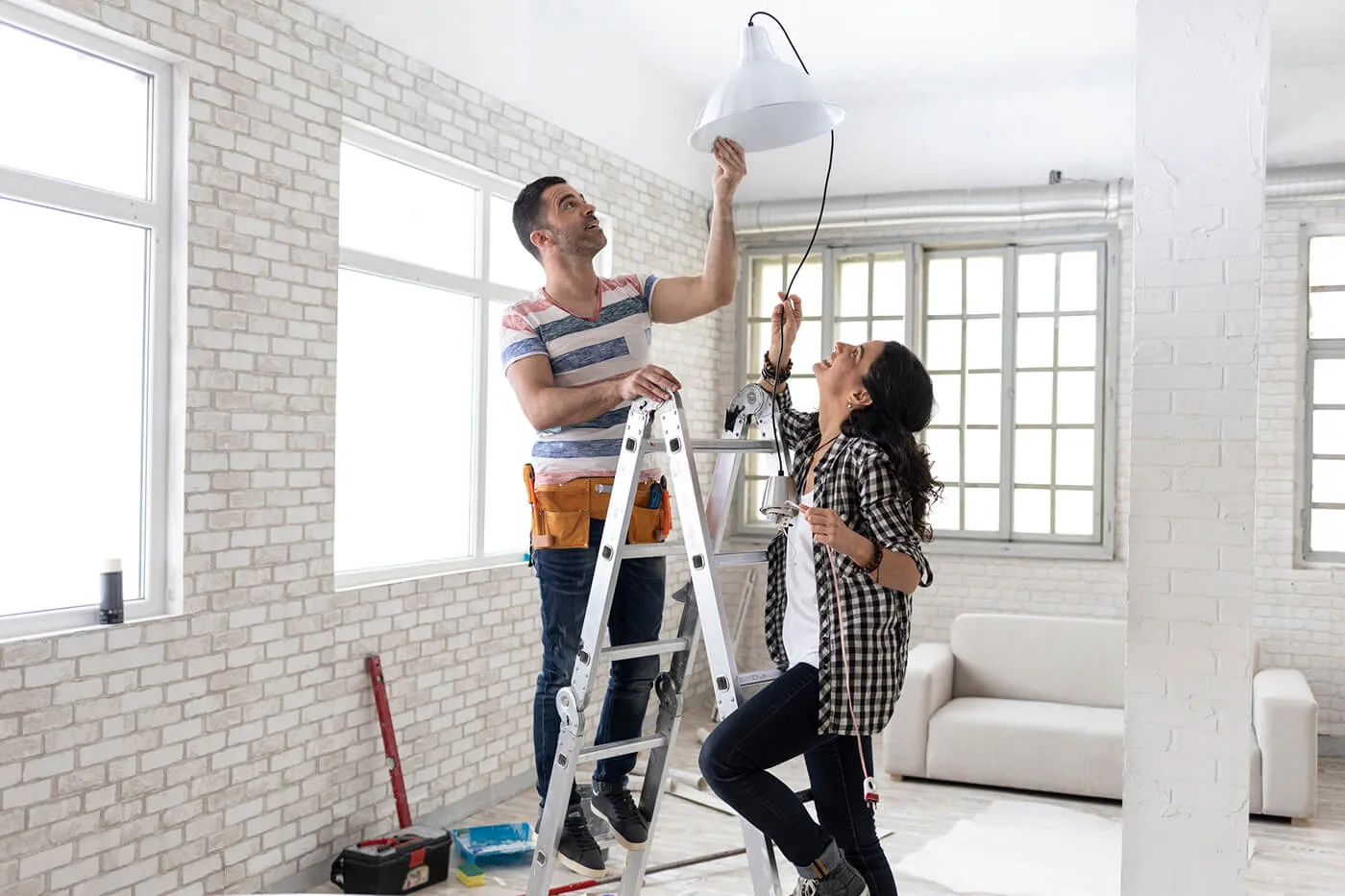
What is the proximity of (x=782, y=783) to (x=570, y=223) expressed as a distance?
1441 millimetres

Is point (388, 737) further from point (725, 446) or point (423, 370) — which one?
point (725, 446)

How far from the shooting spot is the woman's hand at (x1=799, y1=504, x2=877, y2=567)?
2.46m

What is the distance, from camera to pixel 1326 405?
6230mm

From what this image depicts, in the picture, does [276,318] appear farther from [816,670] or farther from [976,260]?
[976,260]

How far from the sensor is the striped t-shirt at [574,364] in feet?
9.46

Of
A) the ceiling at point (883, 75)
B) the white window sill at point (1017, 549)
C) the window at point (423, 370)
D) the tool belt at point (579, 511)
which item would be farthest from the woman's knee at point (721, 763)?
the white window sill at point (1017, 549)

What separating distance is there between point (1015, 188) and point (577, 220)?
418 centimetres

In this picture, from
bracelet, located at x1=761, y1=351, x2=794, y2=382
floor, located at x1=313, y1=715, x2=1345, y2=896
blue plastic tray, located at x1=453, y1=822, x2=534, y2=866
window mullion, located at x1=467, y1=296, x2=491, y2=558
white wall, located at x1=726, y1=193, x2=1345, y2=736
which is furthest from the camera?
white wall, located at x1=726, y1=193, x2=1345, y2=736

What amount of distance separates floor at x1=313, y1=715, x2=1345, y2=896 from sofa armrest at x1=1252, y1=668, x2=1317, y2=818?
11 cm

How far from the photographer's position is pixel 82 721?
122 inches

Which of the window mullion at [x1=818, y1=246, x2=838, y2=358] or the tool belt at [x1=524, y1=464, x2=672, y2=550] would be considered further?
the window mullion at [x1=818, y1=246, x2=838, y2=358]

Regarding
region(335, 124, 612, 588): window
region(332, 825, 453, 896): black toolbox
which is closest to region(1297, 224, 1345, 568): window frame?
region(335, 124, 612, 588): window

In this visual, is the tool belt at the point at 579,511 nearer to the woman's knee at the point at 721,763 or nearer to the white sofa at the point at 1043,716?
the woman's knee at the point at 721,763

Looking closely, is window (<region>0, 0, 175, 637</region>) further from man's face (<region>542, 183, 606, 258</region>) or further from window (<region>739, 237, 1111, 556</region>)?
window (<region>739, 237, 1111, 556</region>)
